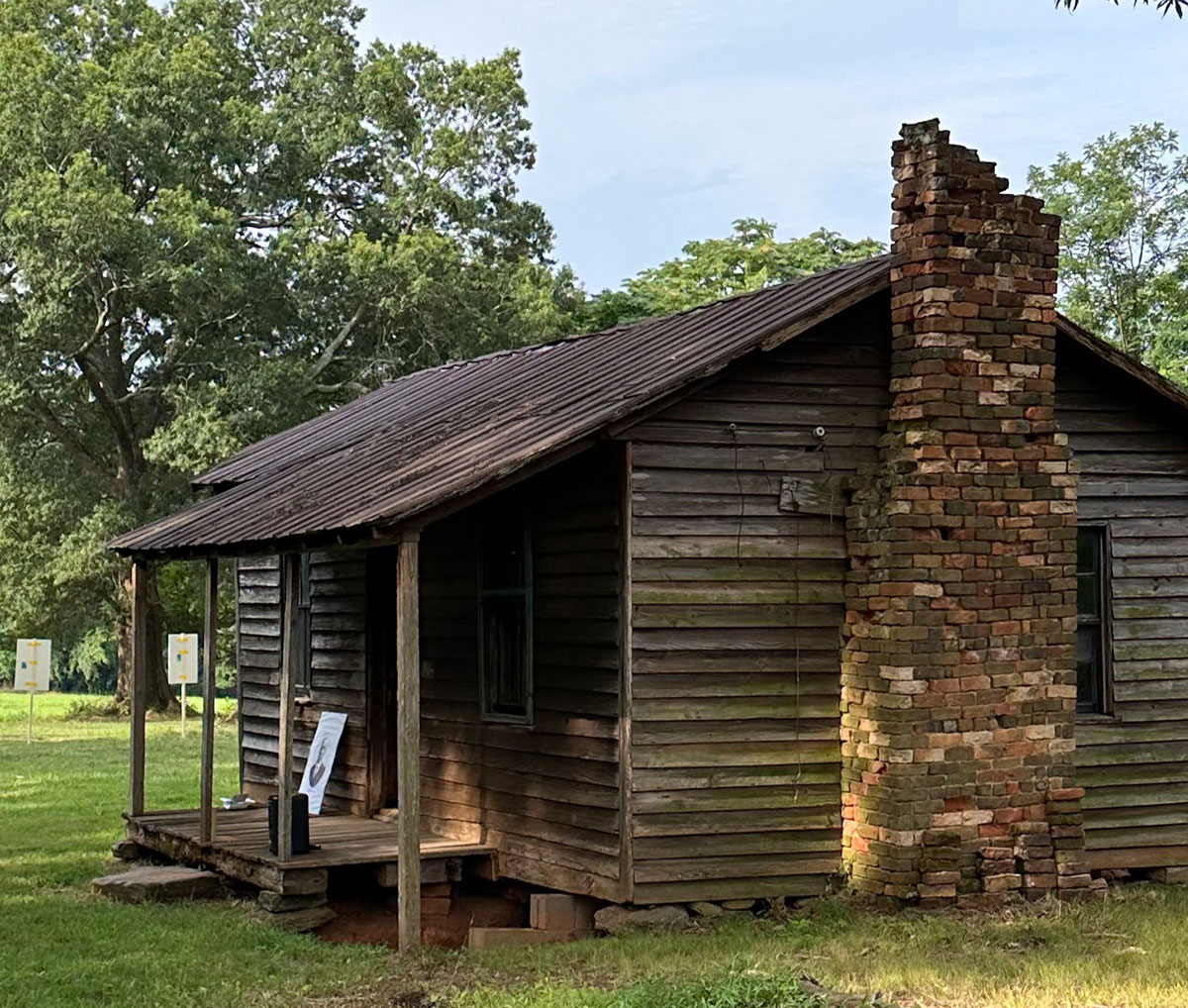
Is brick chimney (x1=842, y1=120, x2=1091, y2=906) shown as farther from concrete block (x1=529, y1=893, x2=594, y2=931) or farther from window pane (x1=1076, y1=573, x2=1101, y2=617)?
concrete block (x1=529, y1=893, x2=594, y2=931)

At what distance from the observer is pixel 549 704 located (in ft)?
40.7

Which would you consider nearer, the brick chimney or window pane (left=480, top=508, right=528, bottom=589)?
the brick chimney

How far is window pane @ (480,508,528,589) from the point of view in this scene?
510 inches

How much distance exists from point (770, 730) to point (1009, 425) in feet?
8.96

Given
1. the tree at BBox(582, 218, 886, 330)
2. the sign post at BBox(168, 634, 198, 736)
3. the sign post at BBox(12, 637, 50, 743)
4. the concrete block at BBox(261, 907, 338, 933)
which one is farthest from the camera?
the tree at BBox(582, 218, 886, 330)

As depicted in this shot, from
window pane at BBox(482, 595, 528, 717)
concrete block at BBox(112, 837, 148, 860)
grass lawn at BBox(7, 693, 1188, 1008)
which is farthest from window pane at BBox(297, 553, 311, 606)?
grass lawn at BBox(7, 693, 1188, 1008)

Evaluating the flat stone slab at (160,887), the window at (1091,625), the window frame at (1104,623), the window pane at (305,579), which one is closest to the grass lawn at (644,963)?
the flat stone slab at (160,887)

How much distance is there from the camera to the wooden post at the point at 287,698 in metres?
12.3

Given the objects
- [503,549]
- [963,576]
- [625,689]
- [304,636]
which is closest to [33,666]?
[304,636]

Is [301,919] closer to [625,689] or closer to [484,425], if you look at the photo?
[625,689]

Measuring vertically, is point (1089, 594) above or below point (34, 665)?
above

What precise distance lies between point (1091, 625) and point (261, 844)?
675 centimetres

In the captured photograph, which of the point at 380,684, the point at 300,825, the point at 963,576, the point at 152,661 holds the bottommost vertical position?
the point at 300,825

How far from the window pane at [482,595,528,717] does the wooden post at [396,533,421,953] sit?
7.03ft
